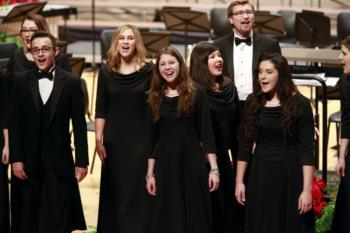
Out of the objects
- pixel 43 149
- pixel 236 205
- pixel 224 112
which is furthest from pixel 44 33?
pixel 236 205

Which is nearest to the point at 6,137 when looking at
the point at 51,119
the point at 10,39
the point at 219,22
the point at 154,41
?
the point at 51,119

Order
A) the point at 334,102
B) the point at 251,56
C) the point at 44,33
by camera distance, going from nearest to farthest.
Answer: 1. the point at 44,33
2. the point at 251,56
3. the point at 334,102

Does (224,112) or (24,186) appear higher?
(224,112)

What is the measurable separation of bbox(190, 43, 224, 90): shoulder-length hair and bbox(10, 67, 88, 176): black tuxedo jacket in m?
0.76

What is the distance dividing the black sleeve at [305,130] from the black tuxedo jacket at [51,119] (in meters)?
1.43

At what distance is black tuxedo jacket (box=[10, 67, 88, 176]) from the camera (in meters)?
5.99

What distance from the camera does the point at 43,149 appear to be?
19.8ft

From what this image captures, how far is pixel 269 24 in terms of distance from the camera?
11.5 meters

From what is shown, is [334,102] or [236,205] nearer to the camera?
[236,205]

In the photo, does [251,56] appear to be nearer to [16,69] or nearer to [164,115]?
[164,115]

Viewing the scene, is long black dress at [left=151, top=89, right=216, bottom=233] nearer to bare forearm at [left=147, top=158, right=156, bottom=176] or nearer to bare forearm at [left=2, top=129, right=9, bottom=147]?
bare forearm at [left=147, top=158, right=156, bottom=176]

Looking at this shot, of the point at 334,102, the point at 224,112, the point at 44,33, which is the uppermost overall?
the point at 44,33

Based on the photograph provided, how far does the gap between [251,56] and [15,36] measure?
6371 mm

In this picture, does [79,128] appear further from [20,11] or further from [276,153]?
[20,11]
